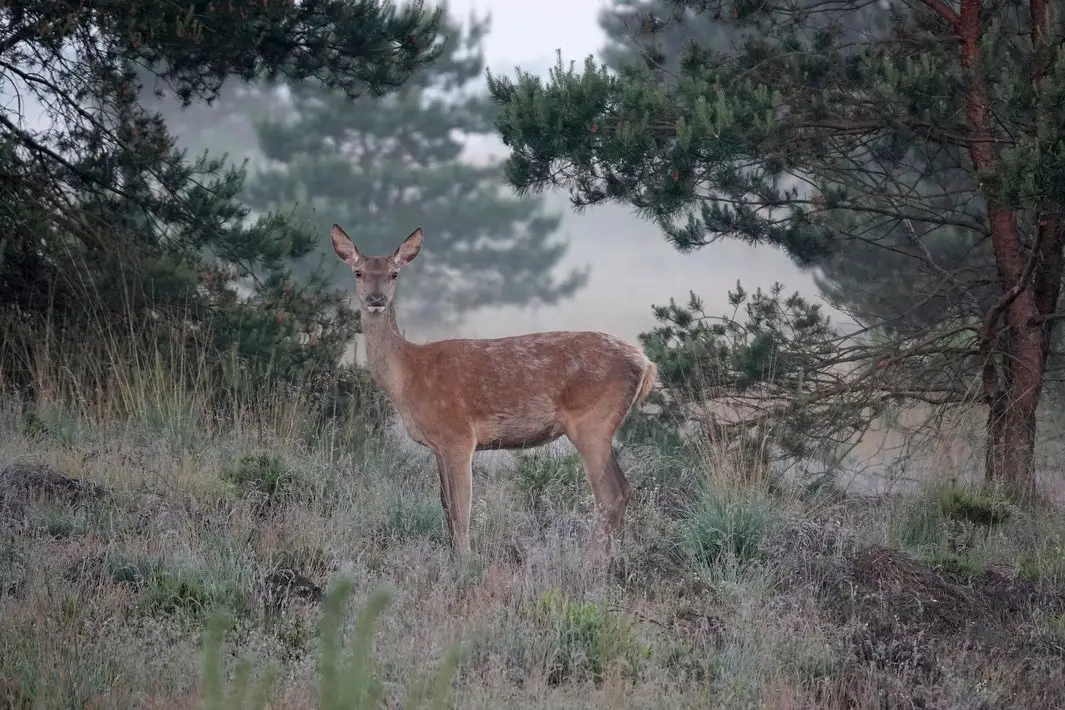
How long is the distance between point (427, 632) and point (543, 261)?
38.0 meters

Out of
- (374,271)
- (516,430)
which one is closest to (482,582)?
(516,430)

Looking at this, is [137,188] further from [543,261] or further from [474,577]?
[543,261]

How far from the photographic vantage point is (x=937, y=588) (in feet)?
23.6

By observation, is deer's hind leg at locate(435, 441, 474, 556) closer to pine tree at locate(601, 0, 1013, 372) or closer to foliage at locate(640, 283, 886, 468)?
foliage at locate(640, 283, 886, 468)

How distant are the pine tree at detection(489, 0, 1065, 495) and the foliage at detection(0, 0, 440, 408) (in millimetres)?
2117

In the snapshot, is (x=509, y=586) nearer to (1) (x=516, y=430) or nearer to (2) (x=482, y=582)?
(2) (x=482, y=582)

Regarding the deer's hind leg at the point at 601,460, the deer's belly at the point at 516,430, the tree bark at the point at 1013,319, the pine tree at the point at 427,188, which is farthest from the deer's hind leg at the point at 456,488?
the pine tree at the point at 427,188

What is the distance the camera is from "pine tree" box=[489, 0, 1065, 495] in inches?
384

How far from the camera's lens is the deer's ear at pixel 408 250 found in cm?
884

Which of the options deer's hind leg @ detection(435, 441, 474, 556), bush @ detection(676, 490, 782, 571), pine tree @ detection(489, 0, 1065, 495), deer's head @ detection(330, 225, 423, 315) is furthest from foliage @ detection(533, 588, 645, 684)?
pine tree @ detection(489, 0, 1065, 495)

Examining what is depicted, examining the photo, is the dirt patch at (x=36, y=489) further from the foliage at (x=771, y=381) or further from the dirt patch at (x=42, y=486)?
the foliage at (x=771, y=381)

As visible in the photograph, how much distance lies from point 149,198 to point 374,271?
197 inches

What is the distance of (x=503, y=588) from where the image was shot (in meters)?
6.68

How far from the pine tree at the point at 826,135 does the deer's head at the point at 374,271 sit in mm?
1980
